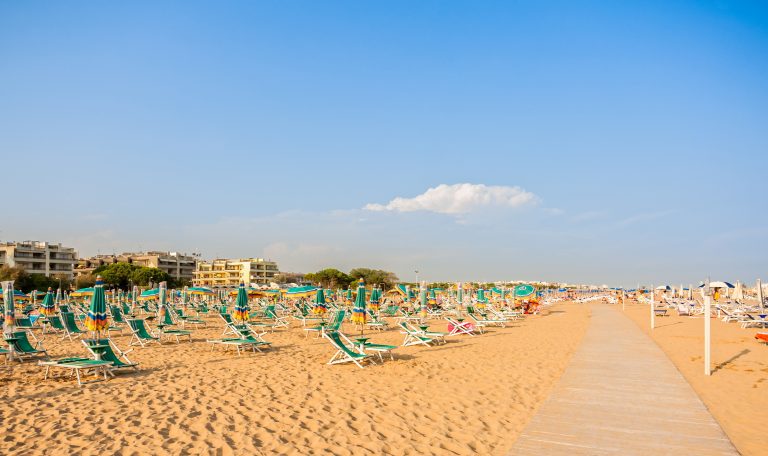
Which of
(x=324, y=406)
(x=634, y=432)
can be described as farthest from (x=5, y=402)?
(x=634, y=432)

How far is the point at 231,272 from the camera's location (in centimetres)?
9619

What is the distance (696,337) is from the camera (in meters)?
14.8

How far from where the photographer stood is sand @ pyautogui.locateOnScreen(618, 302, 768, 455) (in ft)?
17.1

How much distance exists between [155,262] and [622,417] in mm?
94040

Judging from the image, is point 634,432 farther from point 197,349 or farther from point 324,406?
point 197,349

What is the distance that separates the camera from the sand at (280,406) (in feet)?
15.6

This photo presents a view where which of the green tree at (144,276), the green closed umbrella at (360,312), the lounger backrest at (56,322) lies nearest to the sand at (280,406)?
the green closed umbrella at (360,312)

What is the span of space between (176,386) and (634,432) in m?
6.05

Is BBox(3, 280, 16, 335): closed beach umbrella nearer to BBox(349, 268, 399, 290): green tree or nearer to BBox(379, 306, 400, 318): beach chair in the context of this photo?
BBox(379, 306, 400, 318): beach chair

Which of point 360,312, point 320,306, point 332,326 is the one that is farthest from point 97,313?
point 320,306

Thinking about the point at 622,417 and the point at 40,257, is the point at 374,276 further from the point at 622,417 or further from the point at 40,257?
the point at 622,417

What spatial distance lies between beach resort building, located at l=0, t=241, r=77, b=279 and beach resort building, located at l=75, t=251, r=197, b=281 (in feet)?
42.4

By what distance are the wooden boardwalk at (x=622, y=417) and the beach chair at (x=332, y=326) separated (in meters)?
5.60

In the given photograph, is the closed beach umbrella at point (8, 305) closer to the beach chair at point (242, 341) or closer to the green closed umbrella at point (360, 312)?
the beach chair at point (242, 341)
